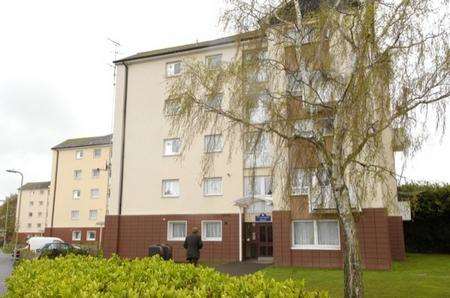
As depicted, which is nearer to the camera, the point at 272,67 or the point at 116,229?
the point at 272,67

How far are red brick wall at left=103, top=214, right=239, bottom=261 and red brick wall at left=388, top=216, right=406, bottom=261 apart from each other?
26.5ft

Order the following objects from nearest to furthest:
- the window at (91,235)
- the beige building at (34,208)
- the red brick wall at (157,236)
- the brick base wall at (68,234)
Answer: the red brick wall at (157,236) → the brick base wall at (68,234) → the window at (91,235) → the beige building at (34,208)

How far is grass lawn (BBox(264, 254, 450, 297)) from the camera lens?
13141 millimetres

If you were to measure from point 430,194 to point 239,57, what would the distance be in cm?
1977

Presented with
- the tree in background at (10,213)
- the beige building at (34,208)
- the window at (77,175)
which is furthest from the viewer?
the tree in background at (10,213)

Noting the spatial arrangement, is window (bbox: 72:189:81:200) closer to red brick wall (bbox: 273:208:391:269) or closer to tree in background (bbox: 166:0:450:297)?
red brick wall (bbox: 273:208:391:269)

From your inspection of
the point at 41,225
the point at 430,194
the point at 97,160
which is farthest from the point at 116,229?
the point at 41,225

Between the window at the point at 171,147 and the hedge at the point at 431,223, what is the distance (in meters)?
14.3

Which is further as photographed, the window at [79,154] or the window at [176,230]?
the window at [79,154]

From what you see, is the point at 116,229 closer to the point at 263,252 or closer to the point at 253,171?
the point at 263,252

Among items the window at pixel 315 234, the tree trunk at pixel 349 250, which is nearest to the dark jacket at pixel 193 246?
the window at pixel 315 234

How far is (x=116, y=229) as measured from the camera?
28.2 meters

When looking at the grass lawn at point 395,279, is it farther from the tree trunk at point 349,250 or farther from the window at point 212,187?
the window at point 212,187

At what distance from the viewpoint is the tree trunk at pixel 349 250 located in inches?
396
